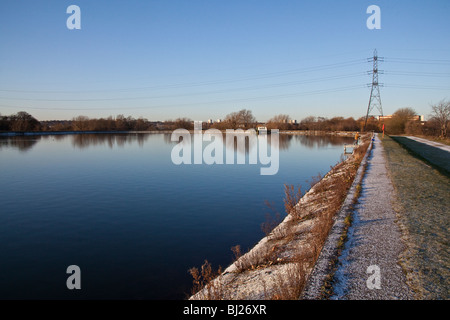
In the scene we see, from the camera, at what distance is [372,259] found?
4230 millimetres

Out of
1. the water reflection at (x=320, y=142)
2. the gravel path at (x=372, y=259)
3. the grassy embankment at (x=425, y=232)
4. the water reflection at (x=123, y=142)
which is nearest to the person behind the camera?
the gravel path at (x=372, y=259)

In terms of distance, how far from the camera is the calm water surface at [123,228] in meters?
5.43

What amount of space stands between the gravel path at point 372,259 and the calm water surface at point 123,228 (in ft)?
8.78

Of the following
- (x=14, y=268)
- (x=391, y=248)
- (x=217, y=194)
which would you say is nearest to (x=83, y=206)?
(x=14, y=268)

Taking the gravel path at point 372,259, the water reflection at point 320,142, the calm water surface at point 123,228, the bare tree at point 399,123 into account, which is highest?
the bare tree at point 399,123

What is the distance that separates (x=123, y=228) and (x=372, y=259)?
253 inches

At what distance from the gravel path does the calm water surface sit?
2675mm

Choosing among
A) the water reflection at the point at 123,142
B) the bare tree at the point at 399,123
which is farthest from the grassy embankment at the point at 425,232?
the bare tree at the point at 399,123

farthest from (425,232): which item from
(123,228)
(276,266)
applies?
(123,228)

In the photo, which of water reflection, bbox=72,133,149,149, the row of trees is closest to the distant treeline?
the row of trees

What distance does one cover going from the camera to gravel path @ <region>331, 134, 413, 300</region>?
3395mm

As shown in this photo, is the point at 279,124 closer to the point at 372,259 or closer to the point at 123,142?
the point at 123,142

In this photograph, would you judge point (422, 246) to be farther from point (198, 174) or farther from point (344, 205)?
point (198, 174)

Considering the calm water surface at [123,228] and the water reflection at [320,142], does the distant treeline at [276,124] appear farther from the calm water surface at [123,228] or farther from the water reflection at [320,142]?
the calm water surface at [123,228]
